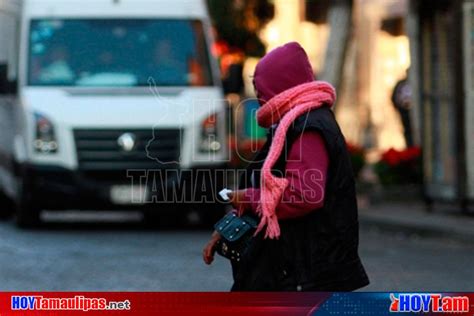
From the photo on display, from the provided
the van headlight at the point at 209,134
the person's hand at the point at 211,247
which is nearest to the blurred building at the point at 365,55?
the van headlight at the point at 209,134

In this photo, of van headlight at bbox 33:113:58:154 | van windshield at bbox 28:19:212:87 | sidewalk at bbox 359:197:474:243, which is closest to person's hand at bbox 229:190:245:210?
sidewalk at bbox 359:197:474:243

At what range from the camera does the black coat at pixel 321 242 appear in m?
5.61

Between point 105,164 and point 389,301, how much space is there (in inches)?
450

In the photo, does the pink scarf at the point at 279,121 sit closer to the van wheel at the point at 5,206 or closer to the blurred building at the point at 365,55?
the van wheel at the point at 5,206

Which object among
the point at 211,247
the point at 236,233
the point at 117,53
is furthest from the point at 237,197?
the point at 117,53

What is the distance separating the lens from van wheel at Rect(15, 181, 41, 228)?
1712 cm

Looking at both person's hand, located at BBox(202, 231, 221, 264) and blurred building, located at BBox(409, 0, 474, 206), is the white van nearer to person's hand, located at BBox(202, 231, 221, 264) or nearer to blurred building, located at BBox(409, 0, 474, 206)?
blurred building, located at BBox(409, 0, 474, 206)

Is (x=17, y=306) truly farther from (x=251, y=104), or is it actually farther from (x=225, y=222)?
(x=251, y=104)

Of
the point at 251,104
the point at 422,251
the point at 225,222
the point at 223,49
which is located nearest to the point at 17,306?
the point at 225,222

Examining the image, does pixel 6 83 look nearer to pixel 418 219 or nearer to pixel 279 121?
pixel 418 219

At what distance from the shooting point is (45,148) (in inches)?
664

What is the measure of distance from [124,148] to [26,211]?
4.32 feet

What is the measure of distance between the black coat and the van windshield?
11516mm

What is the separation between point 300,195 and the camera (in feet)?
18.1
